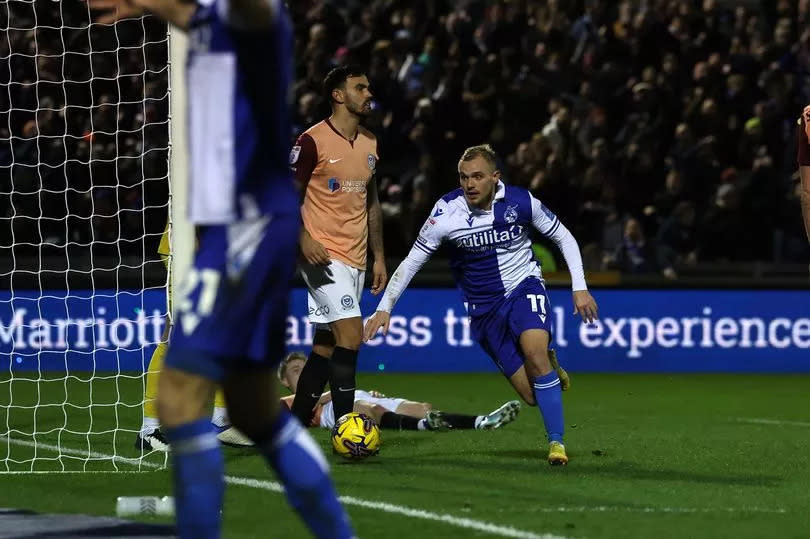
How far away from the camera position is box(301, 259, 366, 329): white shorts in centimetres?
863

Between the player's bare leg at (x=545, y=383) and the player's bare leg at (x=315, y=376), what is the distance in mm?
1137

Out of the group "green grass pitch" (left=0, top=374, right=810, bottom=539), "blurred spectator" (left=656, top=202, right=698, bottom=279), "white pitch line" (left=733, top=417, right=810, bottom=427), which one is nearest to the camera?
"green grass pitch" (left=0, top=374, right=810, bottom=539)

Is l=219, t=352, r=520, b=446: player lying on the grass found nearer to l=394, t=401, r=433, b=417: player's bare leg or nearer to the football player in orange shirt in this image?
l=394, t=401, r=433, b=417: player's bare leg

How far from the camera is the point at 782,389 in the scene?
1391 cm

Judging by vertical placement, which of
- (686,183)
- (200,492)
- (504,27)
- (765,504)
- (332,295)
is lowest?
(765,504)

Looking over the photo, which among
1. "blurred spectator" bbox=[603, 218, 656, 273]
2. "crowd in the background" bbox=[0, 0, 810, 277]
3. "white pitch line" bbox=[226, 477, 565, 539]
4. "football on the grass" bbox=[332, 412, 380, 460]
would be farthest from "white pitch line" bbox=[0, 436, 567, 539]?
"blurred spectator" bbox=[603, 218, 656, 273]

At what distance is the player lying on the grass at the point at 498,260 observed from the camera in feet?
28.0

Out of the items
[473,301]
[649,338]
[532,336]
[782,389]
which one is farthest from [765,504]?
[649,338]

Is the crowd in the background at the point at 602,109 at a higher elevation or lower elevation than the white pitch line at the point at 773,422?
higher

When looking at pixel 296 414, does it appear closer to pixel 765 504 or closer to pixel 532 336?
pixel 532 336

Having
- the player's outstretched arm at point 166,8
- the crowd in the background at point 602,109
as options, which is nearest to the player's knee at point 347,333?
the player's outstretched arm at point 166,8

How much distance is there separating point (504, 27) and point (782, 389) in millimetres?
6685

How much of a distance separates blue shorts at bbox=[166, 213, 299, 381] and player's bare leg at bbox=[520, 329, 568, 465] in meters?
4.15

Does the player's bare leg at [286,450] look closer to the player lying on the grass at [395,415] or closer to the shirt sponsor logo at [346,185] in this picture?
the shirt sponsor logo at [346,185]
